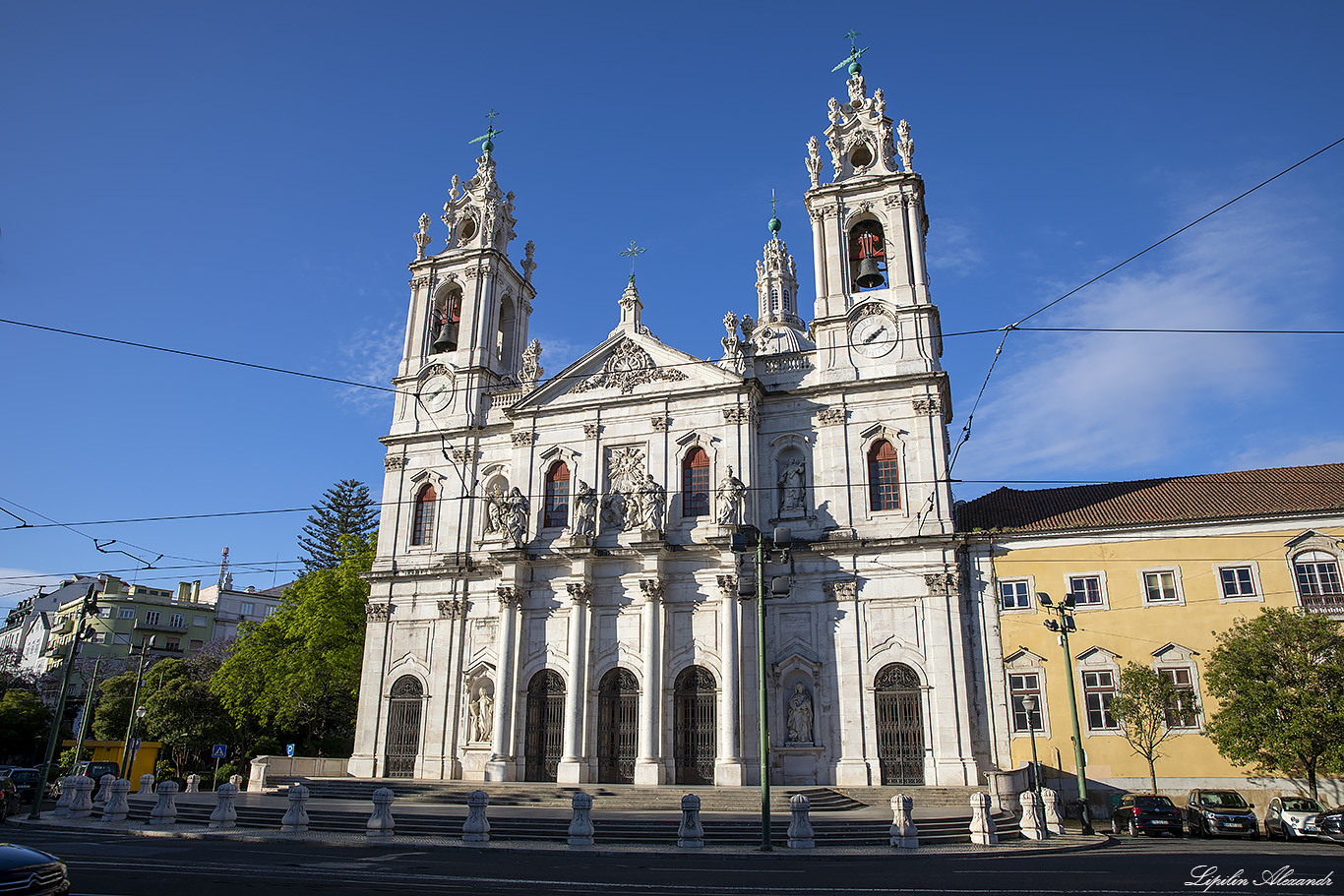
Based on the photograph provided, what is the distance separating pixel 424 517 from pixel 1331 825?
94.3ft

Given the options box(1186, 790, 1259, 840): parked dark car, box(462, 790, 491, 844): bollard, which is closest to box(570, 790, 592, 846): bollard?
box(462, 790, 491, 844): bollard

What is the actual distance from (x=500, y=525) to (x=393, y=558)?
5.26m

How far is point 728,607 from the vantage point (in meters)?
27.4

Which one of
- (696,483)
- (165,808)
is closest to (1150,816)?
(696,483)

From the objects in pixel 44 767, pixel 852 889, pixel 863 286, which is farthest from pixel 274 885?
pixel 863 286

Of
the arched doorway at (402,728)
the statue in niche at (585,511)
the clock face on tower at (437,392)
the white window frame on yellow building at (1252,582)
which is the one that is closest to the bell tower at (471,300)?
the clock face on tower at (437,392)

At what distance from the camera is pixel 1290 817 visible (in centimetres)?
2095

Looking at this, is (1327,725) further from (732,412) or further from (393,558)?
(393,558)

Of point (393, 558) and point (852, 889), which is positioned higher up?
point (393, 558)

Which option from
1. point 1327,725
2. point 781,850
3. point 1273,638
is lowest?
point 781,850

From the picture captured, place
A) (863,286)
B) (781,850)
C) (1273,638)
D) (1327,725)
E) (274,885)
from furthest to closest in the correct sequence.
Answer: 1. (863,286)
2. (1273,638)
3. (1327,725)
4. (781,850)
5. (274,885)

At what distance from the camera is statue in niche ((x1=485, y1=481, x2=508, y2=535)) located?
30.9m

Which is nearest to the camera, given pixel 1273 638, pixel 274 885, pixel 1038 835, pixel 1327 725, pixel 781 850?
pixel 274 885

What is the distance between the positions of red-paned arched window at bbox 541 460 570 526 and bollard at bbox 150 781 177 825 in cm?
1381
